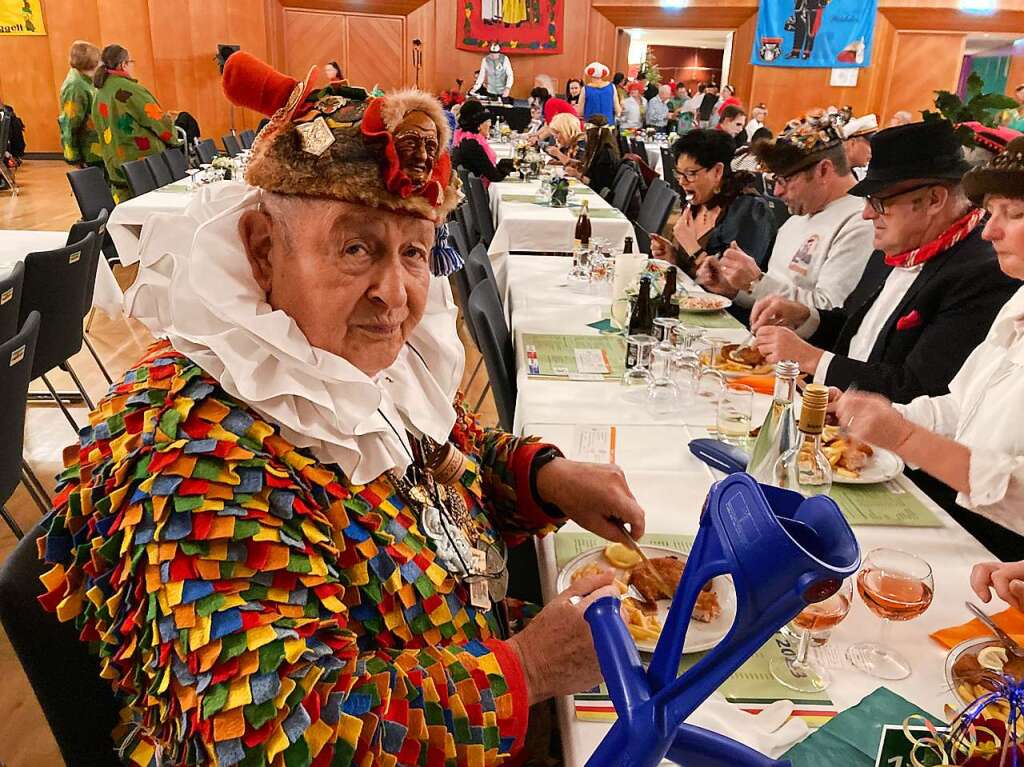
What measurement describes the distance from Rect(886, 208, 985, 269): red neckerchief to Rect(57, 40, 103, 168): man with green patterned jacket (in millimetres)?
6890

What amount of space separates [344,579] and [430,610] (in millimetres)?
148

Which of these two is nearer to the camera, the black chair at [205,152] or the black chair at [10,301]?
the black chair at [10,301]

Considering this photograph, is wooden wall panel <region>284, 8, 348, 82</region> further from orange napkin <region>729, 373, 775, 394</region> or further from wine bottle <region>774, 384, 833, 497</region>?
wine bottle <region>774, 384, 833, 497</region>

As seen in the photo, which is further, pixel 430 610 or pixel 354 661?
pixel 430 610

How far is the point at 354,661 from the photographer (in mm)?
1017

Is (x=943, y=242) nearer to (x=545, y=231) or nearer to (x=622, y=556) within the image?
(x=622, y=556)

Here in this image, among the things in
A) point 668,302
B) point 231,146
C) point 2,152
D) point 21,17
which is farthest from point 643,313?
point 21,17

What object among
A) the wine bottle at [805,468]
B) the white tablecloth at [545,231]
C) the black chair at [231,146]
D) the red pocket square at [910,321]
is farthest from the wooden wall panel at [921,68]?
the wine bottle at [805,468]

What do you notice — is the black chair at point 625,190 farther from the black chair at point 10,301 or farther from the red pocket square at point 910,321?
the black chair at point 10,301

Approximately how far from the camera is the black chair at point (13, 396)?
2193 mm

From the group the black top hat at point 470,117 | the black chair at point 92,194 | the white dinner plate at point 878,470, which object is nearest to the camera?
the white dinner plate at point 878,470

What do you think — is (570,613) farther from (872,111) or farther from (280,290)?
(872,111)

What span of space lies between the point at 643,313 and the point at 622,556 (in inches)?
57.8

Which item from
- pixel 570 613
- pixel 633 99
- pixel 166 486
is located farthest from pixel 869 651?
pixel 633 99
